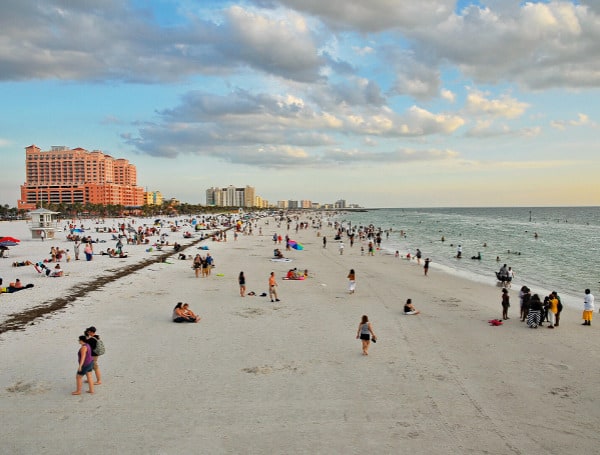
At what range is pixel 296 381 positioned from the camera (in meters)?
9.23

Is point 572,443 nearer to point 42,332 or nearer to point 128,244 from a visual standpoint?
point 42,332

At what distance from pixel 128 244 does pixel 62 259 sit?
44.4ft

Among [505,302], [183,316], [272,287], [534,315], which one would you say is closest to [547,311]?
[534,315]

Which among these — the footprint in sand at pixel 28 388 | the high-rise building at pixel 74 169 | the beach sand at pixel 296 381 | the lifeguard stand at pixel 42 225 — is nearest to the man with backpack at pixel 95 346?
the beach sand at pixel 296 381

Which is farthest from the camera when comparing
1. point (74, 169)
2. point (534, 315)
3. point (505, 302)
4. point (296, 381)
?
point (74, 169)

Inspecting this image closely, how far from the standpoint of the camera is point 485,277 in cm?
2728

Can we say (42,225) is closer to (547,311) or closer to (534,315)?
(534,315)

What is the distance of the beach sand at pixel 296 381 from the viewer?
692 centimetres

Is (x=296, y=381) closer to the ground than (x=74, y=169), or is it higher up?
closer to the ground

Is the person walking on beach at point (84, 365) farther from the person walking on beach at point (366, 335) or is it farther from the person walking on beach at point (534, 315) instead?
the person walking on beach at point (534, 315)

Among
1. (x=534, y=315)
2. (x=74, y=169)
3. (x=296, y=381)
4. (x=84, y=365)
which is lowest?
(x=296, y=381)

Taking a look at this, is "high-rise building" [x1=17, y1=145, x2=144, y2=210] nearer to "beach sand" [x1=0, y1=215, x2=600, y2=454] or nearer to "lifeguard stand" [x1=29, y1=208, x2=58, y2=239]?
"lifeguard stand" [x1=29, y1=208, x2=58, y2=239]

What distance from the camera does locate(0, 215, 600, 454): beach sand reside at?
6922 millimetres

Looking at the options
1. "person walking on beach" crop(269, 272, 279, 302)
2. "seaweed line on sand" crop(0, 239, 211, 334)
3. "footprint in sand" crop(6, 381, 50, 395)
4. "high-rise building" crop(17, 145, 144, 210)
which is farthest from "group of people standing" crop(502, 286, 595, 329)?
"high-rise building" crop(17, 145, 144, 210)
